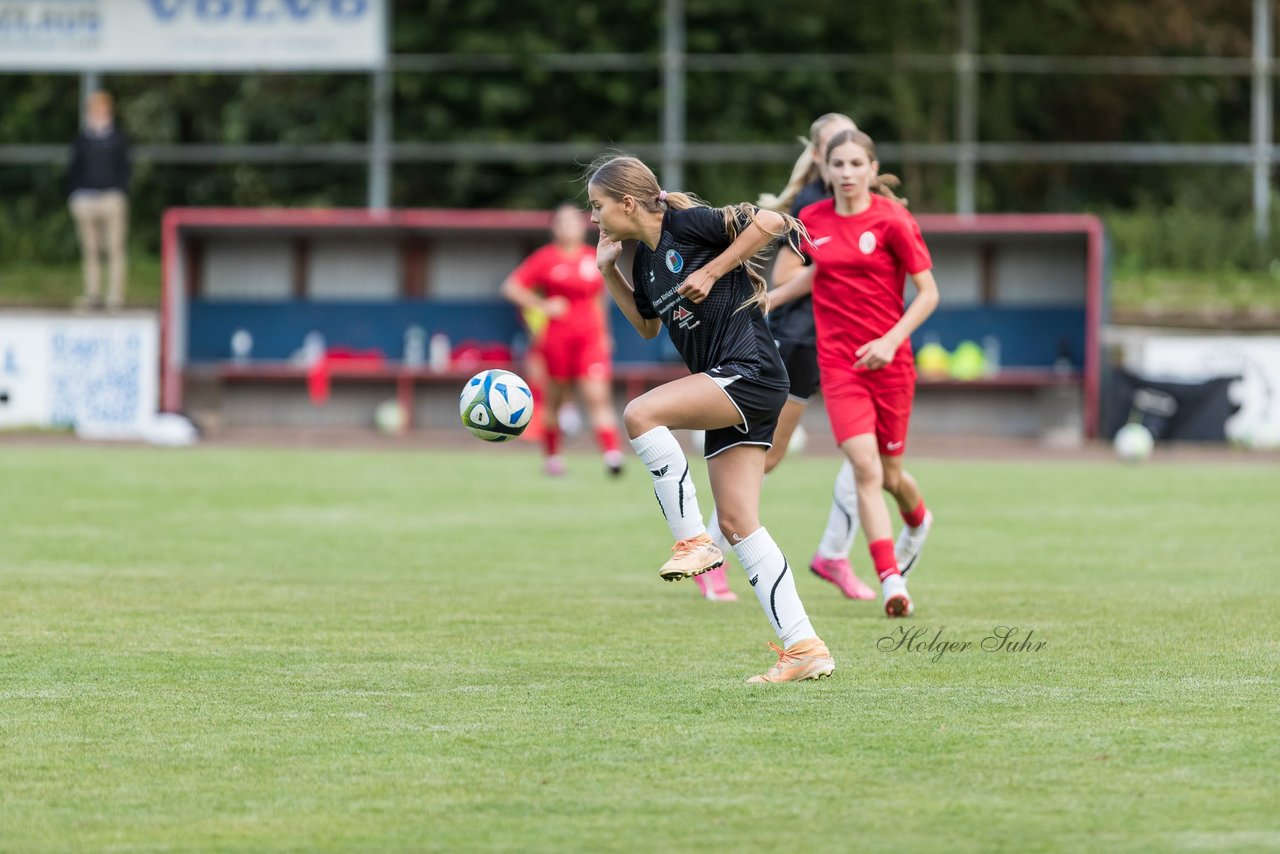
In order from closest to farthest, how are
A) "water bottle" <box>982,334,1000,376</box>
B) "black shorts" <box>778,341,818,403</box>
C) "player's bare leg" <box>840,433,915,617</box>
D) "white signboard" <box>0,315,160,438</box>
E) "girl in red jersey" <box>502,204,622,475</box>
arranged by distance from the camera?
"player's bare leg" <box>840,433,915,617</box> → "black shorts" <box>778,341,818,403</box> → "girl in red jersey" <box>502,204,622,475</box> → "white signboard" <box>0,315,160,438</box> → "water bottle" <box>982,334,1000,376</box>

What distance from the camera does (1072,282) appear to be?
81.9 ft

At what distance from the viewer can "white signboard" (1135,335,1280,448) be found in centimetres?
2189

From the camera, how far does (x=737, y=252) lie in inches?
269

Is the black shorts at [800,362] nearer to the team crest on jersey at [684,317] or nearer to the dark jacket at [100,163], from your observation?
the team crest on jersey at [684,317]

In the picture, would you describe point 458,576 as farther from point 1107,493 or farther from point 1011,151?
point 1011,151

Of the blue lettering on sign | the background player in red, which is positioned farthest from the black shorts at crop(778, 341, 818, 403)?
the blue lettering on sign

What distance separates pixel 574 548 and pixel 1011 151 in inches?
627

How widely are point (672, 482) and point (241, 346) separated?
748 inches

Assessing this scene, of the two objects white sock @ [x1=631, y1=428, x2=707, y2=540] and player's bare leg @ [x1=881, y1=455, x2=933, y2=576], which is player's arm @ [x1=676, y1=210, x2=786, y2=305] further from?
player's bare leg @ [x1=881, y1=455, x2=933, y2=576]

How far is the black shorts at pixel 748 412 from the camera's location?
6.91 m

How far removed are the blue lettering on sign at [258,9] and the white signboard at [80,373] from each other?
4.66 m

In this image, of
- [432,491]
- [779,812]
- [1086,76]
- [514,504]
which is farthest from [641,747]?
[1086,76]

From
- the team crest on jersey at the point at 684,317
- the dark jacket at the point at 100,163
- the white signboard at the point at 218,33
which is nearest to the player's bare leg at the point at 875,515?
the team crest on jersey at the point at 684,317

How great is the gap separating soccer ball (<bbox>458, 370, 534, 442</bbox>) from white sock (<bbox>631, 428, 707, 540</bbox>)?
3.24 ft
